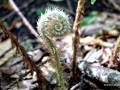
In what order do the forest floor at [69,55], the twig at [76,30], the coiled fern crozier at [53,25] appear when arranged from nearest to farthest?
the coiled fern crozier at [53,25], the twig at [76,30], the forest floor at [69,55]

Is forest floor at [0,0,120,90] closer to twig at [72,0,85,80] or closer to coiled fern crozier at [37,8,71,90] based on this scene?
twig at [72,0,85,80]

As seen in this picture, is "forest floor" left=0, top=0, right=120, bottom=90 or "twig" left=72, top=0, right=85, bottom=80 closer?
"twig" left=72, top=0, right=85, bottom=80

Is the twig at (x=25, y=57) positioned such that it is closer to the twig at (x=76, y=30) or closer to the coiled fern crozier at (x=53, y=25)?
the twig at (x=76, y=30)

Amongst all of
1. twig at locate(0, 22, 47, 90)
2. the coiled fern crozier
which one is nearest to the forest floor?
twig at locate(0, 22, 47, 90)

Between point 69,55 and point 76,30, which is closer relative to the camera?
point 76,30

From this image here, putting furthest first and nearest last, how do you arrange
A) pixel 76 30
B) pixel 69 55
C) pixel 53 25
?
pixel 69 55 < pixel 76 30 < pixel 53 25

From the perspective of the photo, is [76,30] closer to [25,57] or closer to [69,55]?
[25,57]

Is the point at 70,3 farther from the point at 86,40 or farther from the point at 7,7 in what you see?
the point at 86,40

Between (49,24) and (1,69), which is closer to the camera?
(49,24)

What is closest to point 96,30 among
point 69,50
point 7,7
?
point 69,50

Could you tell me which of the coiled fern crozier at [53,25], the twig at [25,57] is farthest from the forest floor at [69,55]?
the coiled fern crozier at [53,25]

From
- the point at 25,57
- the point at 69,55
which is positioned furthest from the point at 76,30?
the point at 69,55
